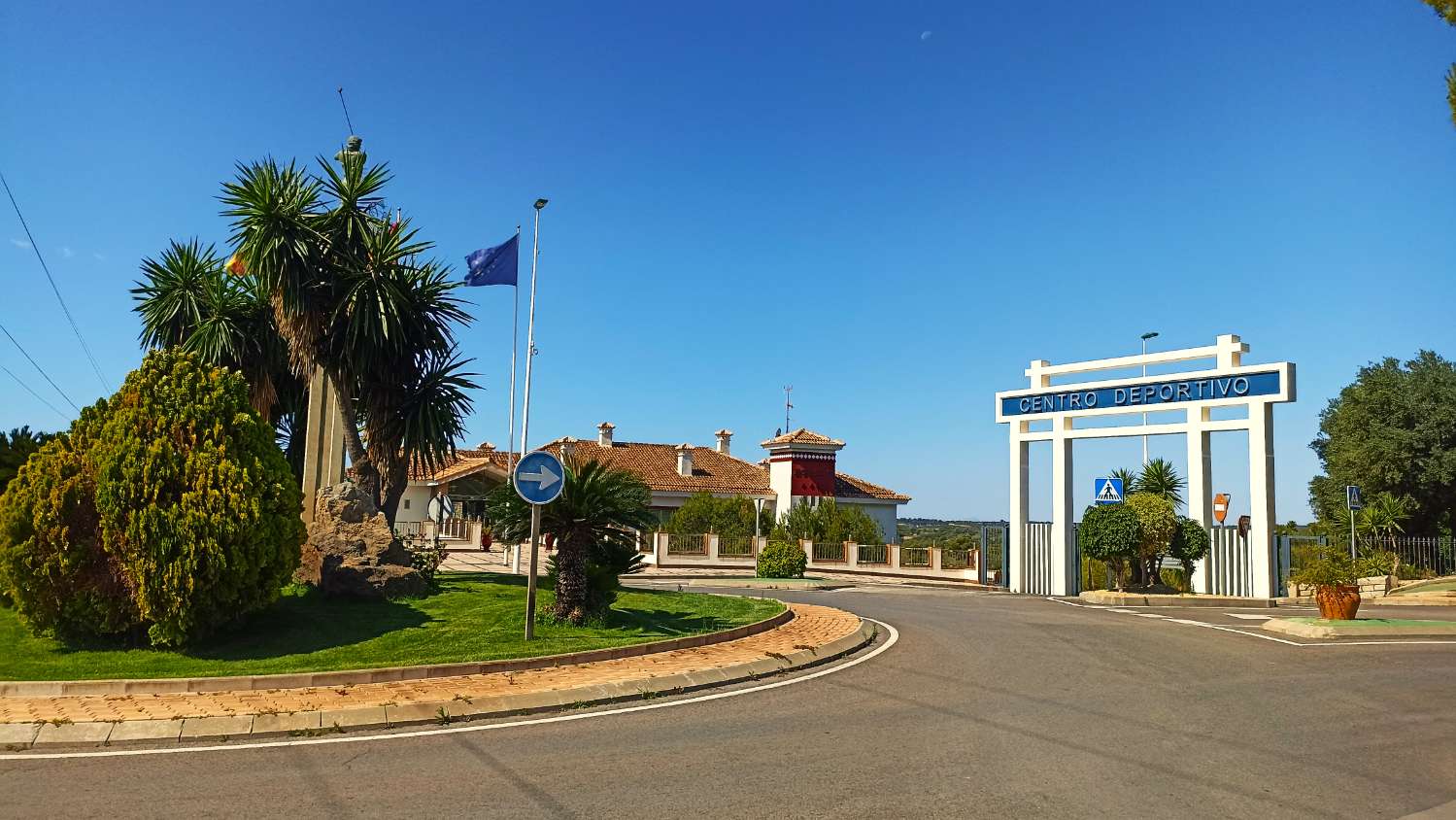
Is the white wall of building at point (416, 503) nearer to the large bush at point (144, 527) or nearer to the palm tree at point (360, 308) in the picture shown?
the palm tree at point (360, 308)

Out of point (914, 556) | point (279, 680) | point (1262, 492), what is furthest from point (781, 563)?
point (279, 680)

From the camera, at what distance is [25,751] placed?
7.30 metres

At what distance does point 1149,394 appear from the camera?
83.6ft

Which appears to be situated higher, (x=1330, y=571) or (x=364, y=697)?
(x=1330, y=571)

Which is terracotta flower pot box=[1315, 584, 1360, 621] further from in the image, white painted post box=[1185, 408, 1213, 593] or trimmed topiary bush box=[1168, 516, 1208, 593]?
white painted post box=[1185, 408, 1213, 593]

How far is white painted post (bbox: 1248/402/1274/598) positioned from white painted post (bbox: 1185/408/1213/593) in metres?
1.26

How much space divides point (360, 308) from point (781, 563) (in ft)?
56.8

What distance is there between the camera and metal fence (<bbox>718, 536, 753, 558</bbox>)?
41.7m

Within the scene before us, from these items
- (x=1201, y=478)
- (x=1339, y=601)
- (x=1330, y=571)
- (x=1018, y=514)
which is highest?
(x=1201, y=478)

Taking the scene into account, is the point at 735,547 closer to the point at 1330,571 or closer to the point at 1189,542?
the point at 1189,542

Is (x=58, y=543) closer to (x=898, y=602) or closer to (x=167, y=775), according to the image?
(x=167, y=775)

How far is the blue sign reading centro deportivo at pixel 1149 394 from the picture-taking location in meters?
23.3

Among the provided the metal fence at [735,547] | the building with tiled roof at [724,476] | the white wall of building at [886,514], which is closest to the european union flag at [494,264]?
the metal fence at [735,547]

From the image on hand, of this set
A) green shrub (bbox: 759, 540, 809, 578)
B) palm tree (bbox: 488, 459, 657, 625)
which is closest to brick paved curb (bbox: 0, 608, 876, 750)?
palm tree (bbox: 488, 459, 657, 625)
